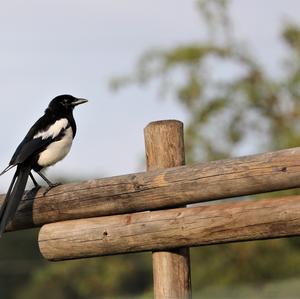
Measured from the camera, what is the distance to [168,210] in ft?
16.1

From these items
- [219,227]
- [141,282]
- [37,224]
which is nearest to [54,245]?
[37,224]

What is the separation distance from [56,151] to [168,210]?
2.07 metres

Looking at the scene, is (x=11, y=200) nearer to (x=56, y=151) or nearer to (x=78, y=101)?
(x=56, y=151)

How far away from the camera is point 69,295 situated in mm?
27984

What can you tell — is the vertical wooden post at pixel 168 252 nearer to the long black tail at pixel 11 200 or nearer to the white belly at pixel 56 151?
the long black tail at pixel 11 200

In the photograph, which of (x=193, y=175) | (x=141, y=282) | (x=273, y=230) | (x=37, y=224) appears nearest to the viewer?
(x=273, y=230)

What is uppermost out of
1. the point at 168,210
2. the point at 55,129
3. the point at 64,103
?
the point at 64,103

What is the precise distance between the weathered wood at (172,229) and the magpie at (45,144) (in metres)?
0.58

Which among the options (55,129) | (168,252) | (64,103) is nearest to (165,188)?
(168,252)

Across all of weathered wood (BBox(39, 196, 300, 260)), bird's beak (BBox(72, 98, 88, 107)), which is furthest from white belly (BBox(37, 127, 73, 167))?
weathered wood (BBox(39, 196, 300, 260))

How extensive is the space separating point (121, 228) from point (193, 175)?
542 mm

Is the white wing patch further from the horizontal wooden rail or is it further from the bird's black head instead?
the horizontal wooden rail

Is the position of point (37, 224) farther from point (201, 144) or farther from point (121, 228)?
point (201, 144)

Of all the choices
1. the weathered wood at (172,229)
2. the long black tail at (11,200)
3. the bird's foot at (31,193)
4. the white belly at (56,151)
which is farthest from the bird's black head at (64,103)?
the weathered wood at (172,229)
